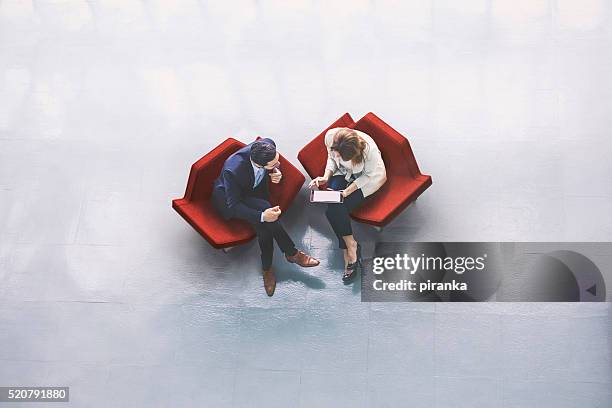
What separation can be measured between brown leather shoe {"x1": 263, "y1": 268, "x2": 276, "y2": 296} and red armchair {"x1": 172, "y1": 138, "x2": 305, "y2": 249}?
0.41 m

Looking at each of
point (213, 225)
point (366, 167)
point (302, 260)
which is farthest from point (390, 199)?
point (213, 225)

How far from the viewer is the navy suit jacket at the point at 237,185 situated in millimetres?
6090

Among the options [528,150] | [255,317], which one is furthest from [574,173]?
[255,317]

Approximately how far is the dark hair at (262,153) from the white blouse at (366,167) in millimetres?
523

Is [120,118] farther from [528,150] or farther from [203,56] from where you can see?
[528,150]

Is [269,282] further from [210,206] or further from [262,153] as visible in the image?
[262,153]

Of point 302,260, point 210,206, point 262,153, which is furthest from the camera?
point 302,260

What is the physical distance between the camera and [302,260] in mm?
6555

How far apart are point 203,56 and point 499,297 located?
13.0 feet

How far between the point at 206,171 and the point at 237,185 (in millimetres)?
387

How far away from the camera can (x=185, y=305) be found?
21.5 ft

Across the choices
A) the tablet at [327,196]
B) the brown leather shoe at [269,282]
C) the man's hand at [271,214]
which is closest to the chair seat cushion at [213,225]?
the man's hand at [271,214]

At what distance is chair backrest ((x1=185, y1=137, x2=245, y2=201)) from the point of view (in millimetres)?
6312

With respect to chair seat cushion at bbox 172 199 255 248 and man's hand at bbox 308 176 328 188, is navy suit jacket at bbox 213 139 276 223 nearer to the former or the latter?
chair seat cushion at bbox 172 199 255 248
